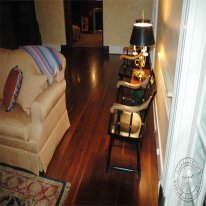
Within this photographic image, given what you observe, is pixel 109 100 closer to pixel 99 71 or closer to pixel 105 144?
pixel 105 144

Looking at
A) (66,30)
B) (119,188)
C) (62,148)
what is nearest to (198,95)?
(119,188)

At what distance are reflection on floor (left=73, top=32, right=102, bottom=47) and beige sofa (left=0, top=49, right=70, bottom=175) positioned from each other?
484 centimetres

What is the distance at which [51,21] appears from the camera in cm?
629

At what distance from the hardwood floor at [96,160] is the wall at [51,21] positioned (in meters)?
3.15

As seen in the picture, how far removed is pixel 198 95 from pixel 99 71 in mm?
3715

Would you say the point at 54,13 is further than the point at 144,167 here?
Yes

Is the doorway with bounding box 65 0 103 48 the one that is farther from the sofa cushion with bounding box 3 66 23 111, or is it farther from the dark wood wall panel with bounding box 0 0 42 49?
the sofa cushion with bounding box 3 66 23 111

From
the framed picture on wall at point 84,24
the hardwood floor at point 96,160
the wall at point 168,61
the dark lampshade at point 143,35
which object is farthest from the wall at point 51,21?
the wall at point 168,61

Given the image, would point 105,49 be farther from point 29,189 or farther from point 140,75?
point 29,189

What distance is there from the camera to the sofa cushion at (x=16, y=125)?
2008 mm

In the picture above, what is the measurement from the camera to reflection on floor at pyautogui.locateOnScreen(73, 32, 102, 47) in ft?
23.0

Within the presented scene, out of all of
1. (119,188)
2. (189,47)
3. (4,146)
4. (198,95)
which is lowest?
(119,188)

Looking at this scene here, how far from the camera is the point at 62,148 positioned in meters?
2.53

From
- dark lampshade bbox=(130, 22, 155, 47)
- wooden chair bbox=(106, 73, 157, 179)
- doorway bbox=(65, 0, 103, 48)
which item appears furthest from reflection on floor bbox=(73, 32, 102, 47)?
wooden chair bbox=(106, 73, 157, 179)
